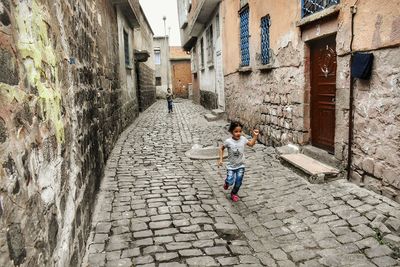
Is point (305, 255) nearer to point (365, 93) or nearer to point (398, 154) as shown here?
point (398, 154)

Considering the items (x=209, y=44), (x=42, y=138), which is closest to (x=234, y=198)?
(x=42, y=138)

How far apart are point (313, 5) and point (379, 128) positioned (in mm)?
2717

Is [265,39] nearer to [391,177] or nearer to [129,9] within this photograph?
[391,177]

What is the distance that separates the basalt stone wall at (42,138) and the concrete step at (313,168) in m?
3.16

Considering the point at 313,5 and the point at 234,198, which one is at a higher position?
the point at 313,5

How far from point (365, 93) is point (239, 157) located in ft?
6.23

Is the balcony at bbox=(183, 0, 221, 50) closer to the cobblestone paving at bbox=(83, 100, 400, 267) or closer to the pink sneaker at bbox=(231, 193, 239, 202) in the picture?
the cobblestone paving at bbox=(83, 100, 400, 267)

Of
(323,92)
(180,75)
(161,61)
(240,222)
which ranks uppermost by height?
(161,61)

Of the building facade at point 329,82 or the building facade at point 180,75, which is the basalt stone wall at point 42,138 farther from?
the building facade at point 180,75

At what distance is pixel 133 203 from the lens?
4.93 metres

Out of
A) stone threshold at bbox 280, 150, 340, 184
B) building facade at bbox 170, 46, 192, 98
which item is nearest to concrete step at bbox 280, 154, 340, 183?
stone threshold at bbox 280, 150, 340, 184

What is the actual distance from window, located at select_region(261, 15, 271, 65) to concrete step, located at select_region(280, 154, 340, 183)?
9.76 feet

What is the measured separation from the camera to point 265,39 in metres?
8.34

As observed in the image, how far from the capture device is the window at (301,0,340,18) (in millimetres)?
5562
